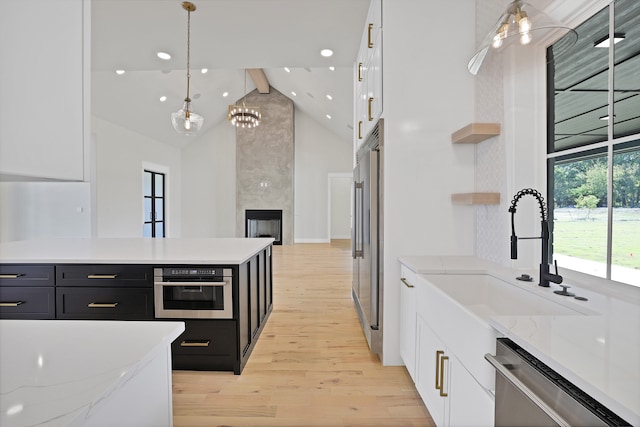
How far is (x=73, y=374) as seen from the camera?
0.70 metres

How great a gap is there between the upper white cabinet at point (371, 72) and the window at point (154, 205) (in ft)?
21.5

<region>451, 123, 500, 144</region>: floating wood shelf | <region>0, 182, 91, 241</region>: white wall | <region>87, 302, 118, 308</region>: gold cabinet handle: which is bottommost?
<region>87, 302, 118, 308</region>: gold cabinet handle

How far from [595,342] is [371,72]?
2.47 m

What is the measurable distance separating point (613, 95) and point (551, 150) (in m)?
0.50

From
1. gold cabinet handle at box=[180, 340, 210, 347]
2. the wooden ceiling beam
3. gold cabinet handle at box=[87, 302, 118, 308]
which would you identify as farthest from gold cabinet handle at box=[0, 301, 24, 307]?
the wooden ceiling beam

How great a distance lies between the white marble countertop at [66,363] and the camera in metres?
Result: 0.58

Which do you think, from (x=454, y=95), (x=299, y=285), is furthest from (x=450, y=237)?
(x=299, y=285)

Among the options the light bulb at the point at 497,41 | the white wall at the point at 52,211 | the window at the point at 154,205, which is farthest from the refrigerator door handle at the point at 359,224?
the window at the point at 154,205

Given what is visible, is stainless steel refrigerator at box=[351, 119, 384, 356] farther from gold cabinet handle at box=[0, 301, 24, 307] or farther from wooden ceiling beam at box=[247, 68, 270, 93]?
wooden ceiling beam at box=[247, 68, 270, 93]

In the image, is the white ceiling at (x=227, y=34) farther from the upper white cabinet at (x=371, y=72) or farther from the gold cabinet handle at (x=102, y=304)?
the gold cabinet handle at (x=102, y=304)

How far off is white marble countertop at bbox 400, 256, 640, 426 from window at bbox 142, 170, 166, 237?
8339 mm

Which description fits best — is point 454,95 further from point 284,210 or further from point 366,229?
point 284,210

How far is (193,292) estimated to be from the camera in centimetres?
234

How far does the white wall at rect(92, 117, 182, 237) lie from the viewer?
20.9 feet
